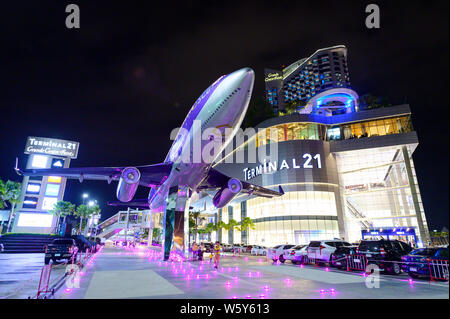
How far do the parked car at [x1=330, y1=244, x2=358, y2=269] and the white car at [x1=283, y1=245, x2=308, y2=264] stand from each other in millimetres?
3671

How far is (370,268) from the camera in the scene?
42.5 feet

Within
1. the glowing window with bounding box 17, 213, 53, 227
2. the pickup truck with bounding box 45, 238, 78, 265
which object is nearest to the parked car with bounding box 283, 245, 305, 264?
the pickup truck with bounding box 45, 238, 78, 265

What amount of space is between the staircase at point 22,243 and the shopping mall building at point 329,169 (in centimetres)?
4009

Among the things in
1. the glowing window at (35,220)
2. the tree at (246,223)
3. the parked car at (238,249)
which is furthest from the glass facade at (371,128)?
the glowing window at (35,220)

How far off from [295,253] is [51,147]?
212ft

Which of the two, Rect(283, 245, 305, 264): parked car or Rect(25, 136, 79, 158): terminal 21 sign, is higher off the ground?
Rect(25, 136, 79, 158): terminal 21 sign

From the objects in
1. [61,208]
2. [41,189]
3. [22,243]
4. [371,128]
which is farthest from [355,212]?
[41,189]

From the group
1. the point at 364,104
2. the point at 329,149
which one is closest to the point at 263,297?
the point at 329,149

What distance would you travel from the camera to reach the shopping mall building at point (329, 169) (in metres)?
47.9

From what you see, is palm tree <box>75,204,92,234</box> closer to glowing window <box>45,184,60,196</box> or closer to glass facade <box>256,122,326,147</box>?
glowing window <box>45,184,60,196</box>

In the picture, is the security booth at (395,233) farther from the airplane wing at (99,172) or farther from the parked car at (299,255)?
the airplane wing at (99,172)

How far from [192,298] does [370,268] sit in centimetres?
1135

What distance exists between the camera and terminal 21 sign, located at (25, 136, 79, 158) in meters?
57.4

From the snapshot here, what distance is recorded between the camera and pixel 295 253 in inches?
763
